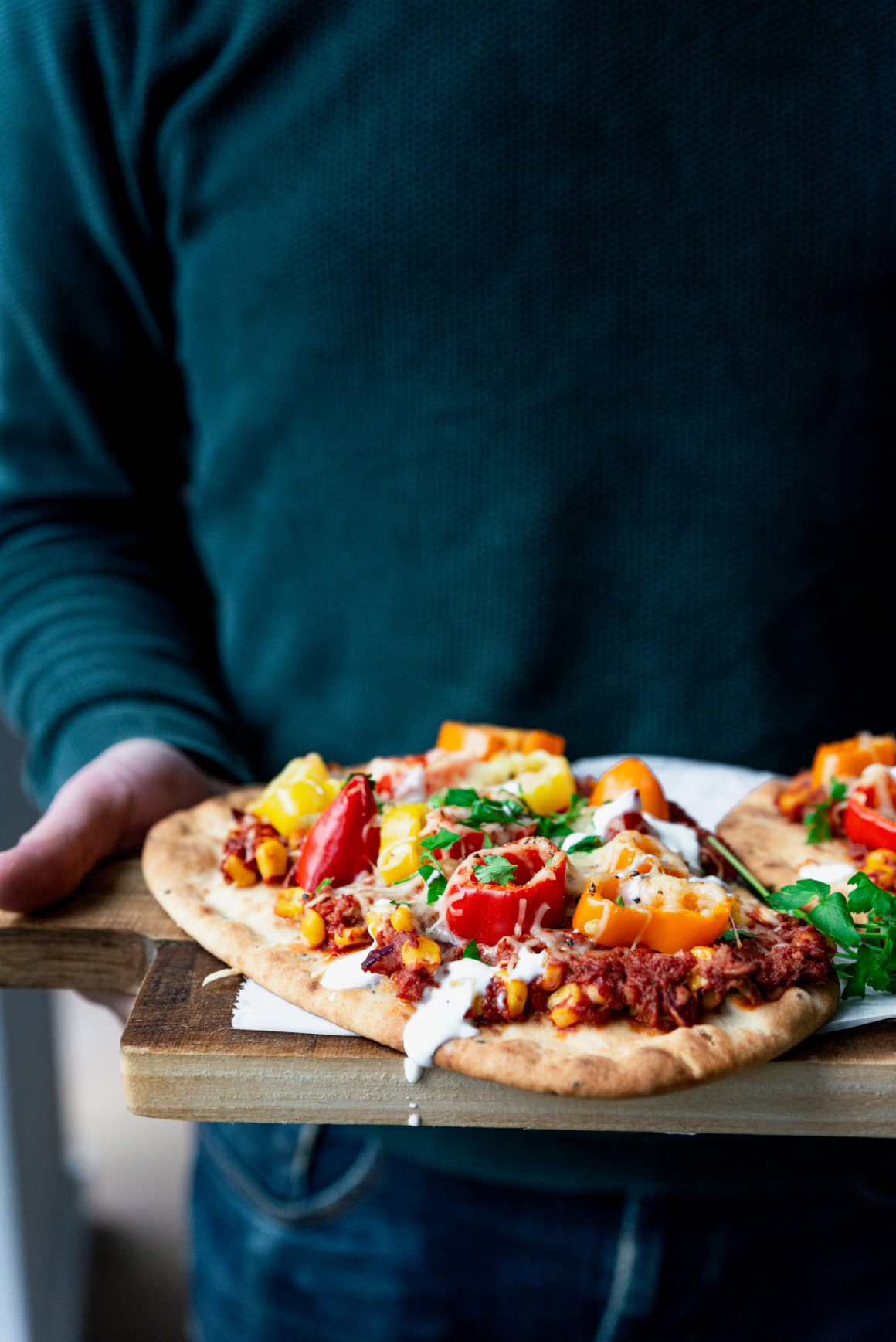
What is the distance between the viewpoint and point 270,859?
76.4 inches

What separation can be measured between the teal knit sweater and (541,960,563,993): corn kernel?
1039 mm

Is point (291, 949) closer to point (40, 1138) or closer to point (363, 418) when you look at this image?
point (363, 418)

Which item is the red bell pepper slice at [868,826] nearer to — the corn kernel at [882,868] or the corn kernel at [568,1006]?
the corn kernel at [882,868]

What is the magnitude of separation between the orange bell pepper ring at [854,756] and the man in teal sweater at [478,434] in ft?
0.86

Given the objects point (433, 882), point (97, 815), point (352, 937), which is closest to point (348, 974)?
point (352, 937)

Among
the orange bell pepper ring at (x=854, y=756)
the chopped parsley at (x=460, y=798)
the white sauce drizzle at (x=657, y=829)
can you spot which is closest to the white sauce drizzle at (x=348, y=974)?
the chopped parsley at (x=460, y=798)

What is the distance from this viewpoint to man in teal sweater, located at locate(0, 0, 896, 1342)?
2.34 metres

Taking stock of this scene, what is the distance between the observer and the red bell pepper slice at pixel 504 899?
64.9 inches

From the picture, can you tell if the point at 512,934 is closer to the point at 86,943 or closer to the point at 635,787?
the point at 635,787

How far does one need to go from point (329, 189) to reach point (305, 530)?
0.72m

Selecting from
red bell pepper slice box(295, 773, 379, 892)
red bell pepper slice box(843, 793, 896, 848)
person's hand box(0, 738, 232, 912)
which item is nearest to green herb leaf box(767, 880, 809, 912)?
red bell pepper slice box(843, 793, 896, 848)

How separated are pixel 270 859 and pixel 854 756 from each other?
1.15 meters

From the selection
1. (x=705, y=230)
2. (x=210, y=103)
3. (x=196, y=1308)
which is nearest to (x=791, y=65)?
(x=705, y=230)

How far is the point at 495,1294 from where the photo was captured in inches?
95.6
